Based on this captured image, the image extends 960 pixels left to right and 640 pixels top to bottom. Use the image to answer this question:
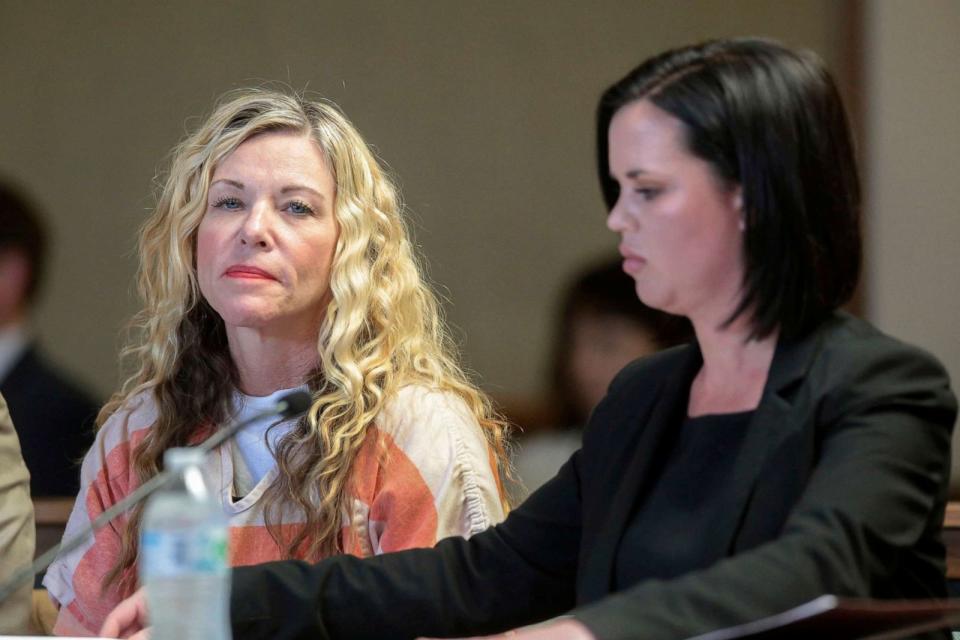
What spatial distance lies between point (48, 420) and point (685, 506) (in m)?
2.58

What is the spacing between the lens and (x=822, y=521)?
4.22 ft

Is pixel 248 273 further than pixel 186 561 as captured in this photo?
Yes

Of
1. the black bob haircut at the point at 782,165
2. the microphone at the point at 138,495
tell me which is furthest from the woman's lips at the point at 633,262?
the microphone at the point at 138,495

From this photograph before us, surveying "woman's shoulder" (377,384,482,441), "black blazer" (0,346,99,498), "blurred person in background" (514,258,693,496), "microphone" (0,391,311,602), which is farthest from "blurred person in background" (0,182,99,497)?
"microphone" (0,391,311,602)

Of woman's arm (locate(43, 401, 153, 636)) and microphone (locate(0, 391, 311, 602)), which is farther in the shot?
woman's arm (locate(43, 401, 153, 636))

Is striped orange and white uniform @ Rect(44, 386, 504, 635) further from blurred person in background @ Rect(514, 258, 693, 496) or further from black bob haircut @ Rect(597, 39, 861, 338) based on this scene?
blurred person in background @ Rect(514, 258, 693, 496)

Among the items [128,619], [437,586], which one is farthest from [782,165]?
[128,619]

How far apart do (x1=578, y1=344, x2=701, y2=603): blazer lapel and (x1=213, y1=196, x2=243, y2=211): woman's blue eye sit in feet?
3.05

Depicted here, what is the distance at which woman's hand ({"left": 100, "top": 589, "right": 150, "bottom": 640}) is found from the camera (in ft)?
5.25

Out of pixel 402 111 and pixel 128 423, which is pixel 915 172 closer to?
pixel 402 111

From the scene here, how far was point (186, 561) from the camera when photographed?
45.6 inches

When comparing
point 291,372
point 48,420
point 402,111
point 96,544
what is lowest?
point 48,420

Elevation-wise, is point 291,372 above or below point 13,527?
above

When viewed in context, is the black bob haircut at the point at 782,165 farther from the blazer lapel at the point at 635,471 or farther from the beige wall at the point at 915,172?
the beige wall at the point at 915,172
